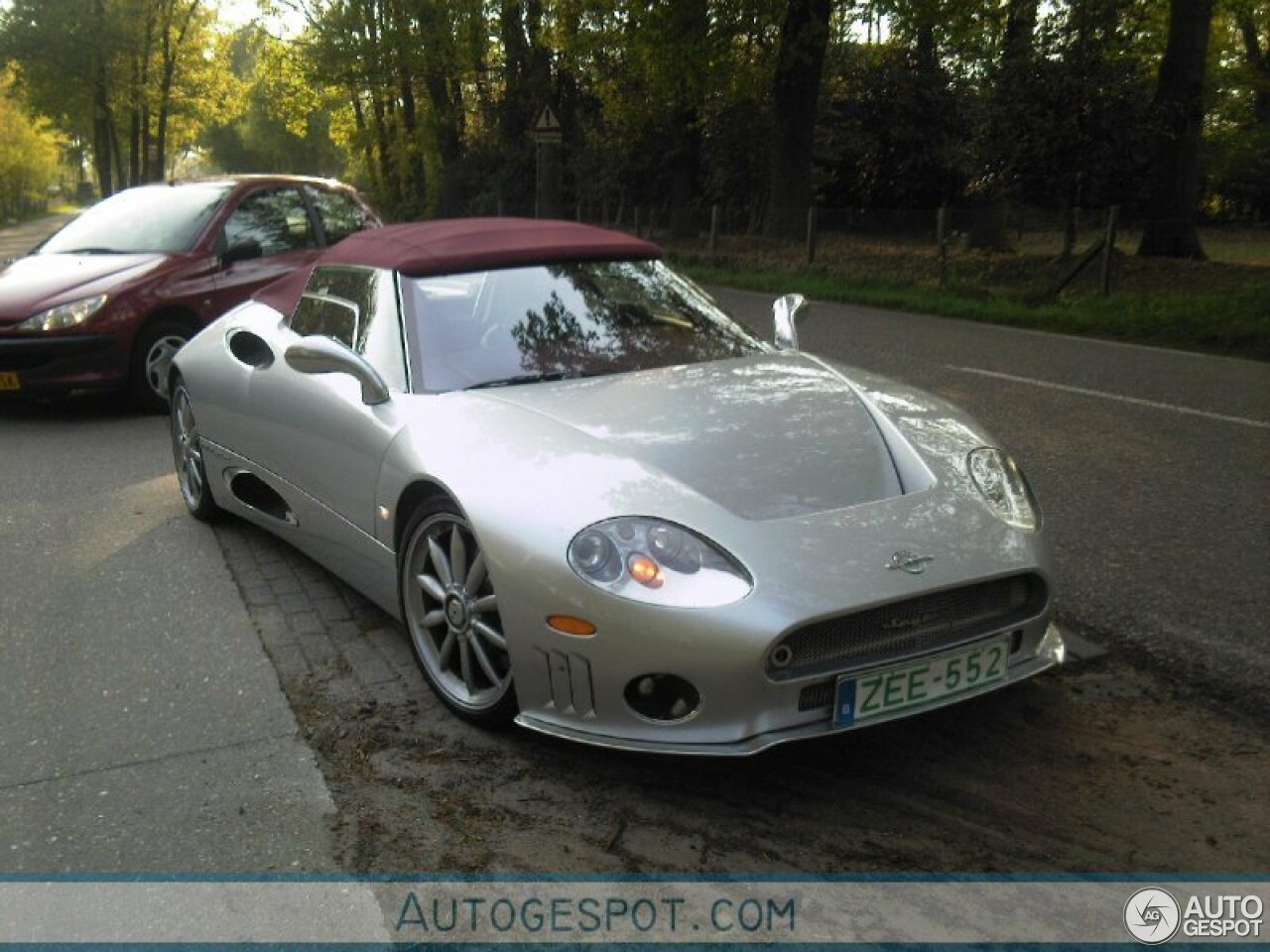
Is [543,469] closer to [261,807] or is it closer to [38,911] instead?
[261,807]

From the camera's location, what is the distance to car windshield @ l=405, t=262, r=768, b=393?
3980mm

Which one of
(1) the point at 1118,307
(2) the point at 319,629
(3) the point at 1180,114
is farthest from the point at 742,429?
(3) the point at 1180,114

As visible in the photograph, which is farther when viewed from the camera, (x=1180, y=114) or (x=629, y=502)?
(x=1180, y=114)

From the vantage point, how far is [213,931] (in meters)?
2.49

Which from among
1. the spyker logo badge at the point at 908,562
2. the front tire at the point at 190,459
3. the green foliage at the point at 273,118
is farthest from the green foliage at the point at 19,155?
the spyker logo badge at the point at 908,562

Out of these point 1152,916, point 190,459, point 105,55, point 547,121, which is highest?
point 105,55

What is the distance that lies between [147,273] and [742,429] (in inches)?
243

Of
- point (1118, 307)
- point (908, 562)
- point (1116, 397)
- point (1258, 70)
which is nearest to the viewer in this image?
point (908, 562)

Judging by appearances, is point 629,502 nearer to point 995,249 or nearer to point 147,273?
point 147,273

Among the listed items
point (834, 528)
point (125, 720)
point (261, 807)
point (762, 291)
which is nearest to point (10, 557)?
point (125, 720)

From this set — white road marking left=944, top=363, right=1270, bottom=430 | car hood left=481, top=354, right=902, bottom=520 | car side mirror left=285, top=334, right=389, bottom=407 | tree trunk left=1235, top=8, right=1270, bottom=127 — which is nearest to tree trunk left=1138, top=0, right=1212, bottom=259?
white road marking left=944, top=363, right=1270, bottom=430

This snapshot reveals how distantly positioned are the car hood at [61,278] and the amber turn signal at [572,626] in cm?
631

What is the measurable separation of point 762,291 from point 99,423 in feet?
40.3

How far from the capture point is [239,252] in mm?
8648
